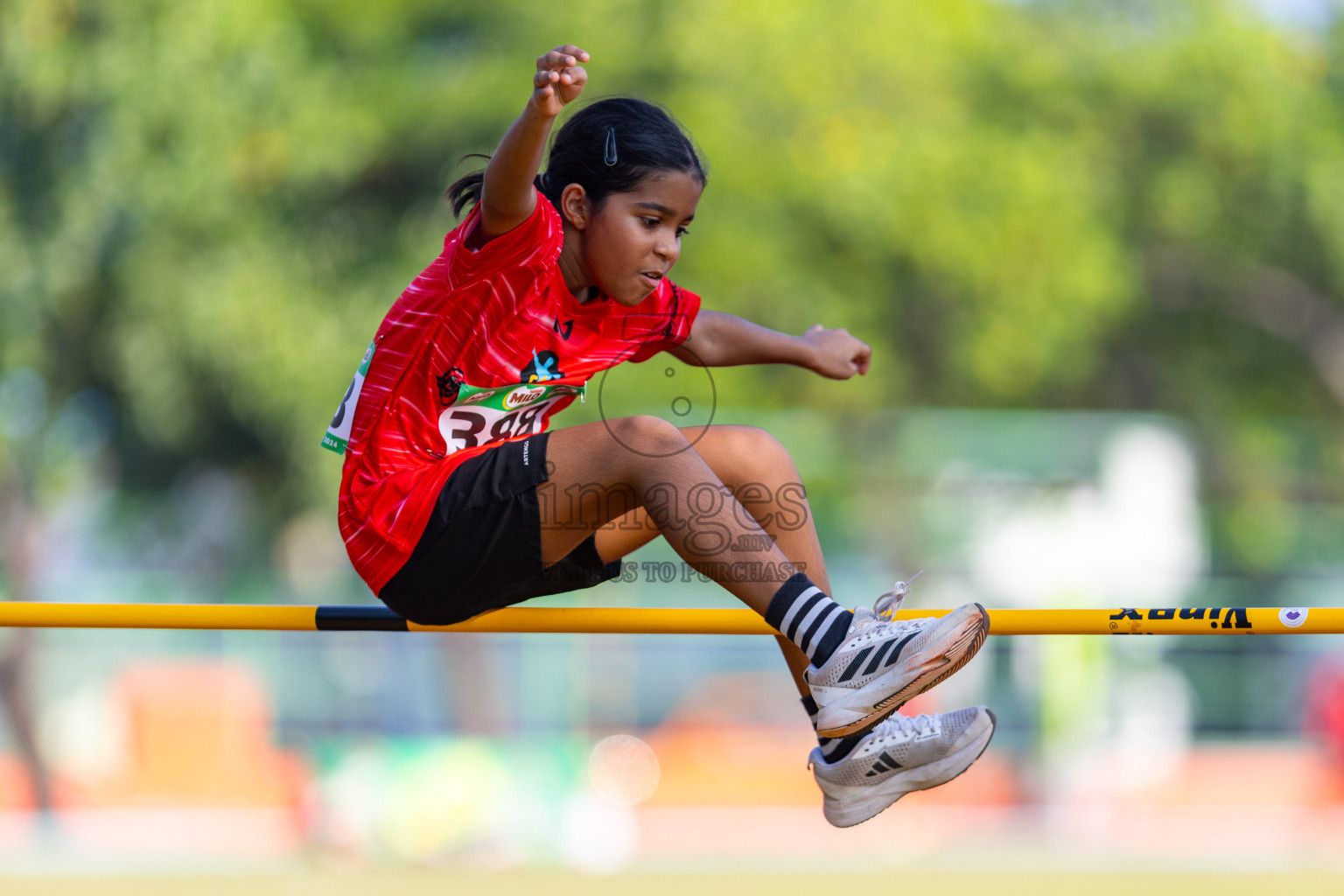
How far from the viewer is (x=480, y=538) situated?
238 cm

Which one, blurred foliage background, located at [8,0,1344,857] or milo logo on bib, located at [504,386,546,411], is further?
blurred foliage background, located at [8,0,1344,857]

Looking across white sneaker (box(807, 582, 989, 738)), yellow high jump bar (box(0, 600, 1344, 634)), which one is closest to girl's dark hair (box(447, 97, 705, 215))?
yellow high jump bar (box(0, 600, 1344, 634))

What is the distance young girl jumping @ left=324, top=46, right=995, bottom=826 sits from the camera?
2.29m

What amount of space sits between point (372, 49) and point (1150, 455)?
7271mm

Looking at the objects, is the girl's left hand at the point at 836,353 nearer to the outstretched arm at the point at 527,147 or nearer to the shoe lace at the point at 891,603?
the shoe lace at the point at 891,603

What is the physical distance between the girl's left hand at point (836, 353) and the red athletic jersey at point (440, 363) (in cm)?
68

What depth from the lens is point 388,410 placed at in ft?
8.15

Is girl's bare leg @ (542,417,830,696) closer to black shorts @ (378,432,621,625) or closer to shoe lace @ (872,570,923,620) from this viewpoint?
black shorts @ (378,432,621,625)

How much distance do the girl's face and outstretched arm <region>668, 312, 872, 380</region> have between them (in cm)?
48

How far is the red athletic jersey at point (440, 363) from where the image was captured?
→ 2408mm

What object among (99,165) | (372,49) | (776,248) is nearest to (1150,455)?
(776,248)

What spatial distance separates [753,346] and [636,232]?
642mm

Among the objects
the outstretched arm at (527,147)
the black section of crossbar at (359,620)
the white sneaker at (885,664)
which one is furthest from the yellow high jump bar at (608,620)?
the outstretched arm at (527,147)

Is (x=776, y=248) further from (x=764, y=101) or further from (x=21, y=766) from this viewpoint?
(x=21, y=766)
